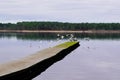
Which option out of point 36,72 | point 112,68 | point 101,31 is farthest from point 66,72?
point 101,31

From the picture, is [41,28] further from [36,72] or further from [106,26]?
[36,72]

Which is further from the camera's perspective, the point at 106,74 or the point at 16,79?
the point at 106,74

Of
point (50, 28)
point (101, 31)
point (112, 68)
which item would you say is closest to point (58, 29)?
point (50, 28)

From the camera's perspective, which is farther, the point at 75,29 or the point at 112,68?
the point at 75,29

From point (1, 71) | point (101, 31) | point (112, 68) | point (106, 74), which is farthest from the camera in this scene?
point (101, 31)

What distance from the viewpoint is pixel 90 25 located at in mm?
195500

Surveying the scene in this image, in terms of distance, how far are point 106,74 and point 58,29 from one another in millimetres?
166577

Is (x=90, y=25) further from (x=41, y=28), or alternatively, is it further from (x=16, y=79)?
(x=16, y=79)

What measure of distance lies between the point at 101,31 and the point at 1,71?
170 meters

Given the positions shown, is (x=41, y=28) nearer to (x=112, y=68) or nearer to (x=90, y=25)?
(x=90, y=25)

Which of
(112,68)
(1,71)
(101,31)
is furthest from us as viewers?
(101,31)

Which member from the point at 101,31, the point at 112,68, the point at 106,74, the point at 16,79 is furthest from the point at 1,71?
the point at 101,31

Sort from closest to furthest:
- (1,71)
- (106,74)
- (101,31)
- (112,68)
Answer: (1,71), (106,74), (112,68), (101,31)

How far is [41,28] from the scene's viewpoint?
7608 inches
